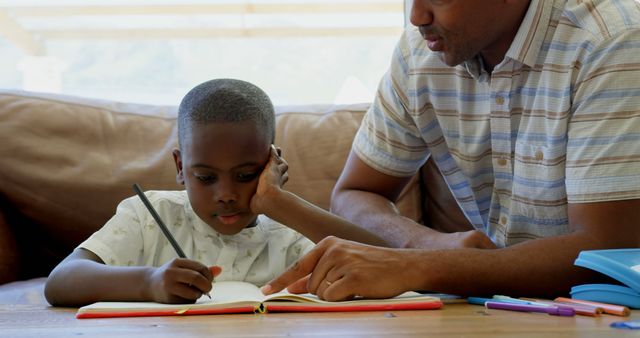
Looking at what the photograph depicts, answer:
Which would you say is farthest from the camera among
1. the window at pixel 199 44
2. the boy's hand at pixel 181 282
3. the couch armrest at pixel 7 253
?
the window at pixel 199 44

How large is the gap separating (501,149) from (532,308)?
61 centimetres

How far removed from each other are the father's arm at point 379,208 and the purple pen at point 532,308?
31 cm

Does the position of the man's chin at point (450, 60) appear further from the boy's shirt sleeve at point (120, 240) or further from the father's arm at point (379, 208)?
the boy's shirt sleeve at point (120, 240)

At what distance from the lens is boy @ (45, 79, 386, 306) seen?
1595 millimetres

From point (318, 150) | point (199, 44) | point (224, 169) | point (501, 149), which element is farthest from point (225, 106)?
point (199, 44)

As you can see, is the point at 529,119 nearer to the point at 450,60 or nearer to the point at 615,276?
the point at 450,60

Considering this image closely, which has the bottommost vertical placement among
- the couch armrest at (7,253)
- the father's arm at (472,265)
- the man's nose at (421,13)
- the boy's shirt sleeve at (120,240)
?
the couch armrest at (7,253)

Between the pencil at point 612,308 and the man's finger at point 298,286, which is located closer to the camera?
the pencil at point 612,308

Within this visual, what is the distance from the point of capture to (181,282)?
1.28 metres

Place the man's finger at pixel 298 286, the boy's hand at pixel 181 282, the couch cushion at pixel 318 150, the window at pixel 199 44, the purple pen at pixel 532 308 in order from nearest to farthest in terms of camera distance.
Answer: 1. the purple pen at pixel 532 308
2. the boy's hand at pixel 181 282
3. the man's finger at pixel 298 286
4. the couch cushion at pixel 318 150
5. the window at pixel 199 44

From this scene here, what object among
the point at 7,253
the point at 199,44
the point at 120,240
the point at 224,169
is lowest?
the point at 7,253

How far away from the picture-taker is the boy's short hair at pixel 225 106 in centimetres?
163

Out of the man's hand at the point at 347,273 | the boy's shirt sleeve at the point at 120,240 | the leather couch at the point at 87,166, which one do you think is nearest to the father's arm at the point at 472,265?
the man's hand at the point at 347,273

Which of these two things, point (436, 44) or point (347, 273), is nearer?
point (347, 273)
